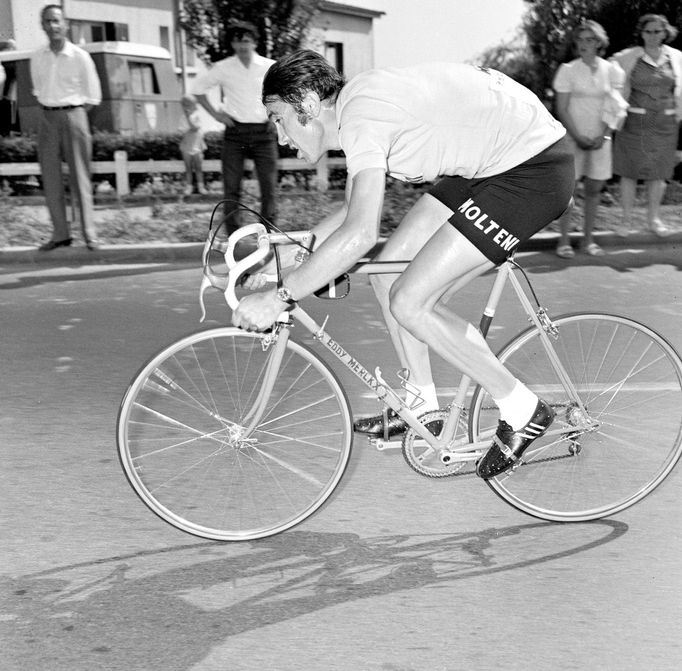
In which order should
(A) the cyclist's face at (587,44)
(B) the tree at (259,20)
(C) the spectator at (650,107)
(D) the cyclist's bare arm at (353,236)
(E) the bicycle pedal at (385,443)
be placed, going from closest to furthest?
(D) the cyclist's bare arm at (353,236) → (E) the bicycle pedal at (385,443) → (A) the cyclist's face at (587,44) → (C) the spectator at (650,107) → (B) the tree at (259,20)

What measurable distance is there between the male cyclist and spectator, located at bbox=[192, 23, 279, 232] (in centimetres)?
626

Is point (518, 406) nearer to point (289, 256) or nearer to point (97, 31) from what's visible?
point (289, 256)

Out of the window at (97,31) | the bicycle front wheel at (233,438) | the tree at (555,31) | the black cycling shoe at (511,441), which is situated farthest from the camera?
the window at (97,31)

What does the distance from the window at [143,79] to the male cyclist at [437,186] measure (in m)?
24.0

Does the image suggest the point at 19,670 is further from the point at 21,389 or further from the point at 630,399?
the point at 21,389

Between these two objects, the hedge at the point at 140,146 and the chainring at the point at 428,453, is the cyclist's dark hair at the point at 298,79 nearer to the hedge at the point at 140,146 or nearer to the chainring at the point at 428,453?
the chainring at the point at 428,453

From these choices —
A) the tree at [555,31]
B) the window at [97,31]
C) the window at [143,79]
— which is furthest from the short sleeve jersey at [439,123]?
the window at [97,31]

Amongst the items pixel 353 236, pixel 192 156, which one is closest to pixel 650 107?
pixel 353 236

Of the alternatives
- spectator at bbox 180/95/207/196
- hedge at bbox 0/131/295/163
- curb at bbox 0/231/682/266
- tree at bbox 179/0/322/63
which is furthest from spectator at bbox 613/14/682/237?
tree at bbox 179/0/322/63

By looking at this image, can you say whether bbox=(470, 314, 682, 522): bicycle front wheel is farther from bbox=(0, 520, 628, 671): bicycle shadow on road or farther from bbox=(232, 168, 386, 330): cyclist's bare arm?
bbox=(232, 168, 386, 330): cyclist's bare arm

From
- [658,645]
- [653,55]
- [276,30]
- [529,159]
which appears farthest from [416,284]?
[276,30]

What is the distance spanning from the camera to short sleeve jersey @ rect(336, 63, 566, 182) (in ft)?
11.9

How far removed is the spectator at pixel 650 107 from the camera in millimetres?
10453

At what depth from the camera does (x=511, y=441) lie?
411 centimetres
